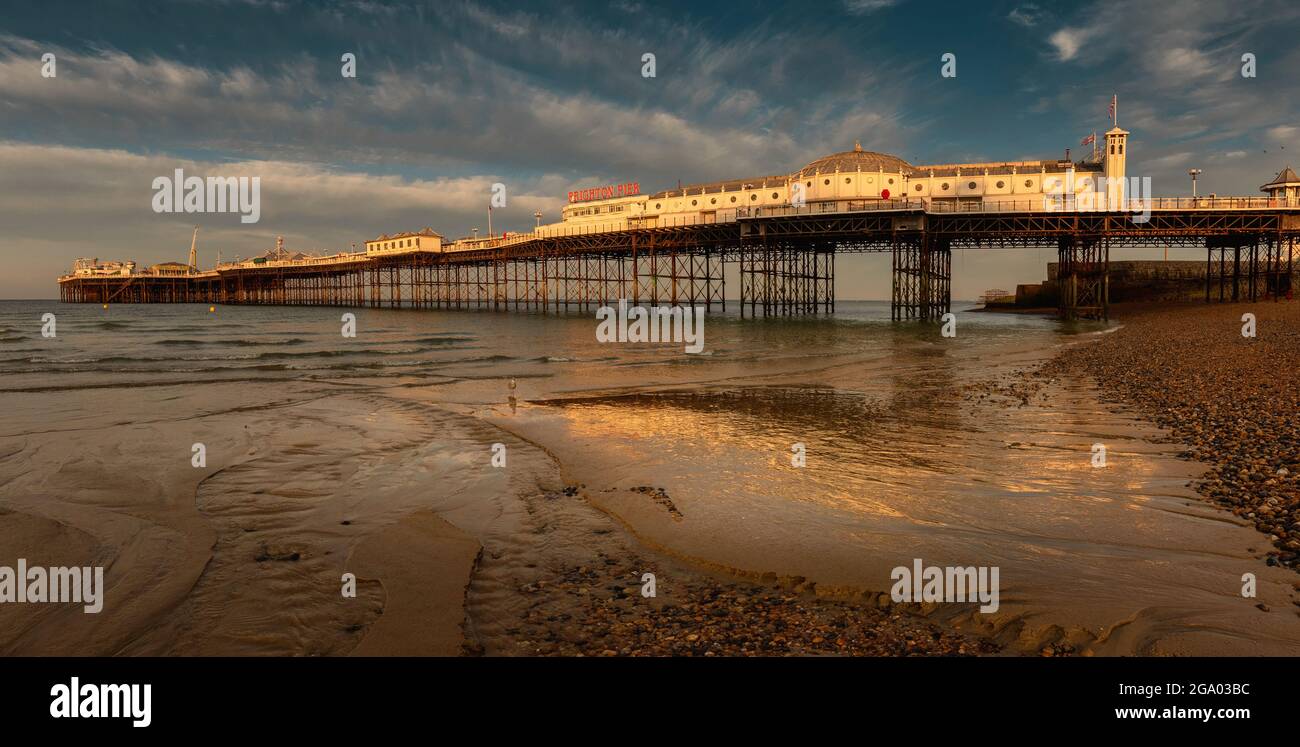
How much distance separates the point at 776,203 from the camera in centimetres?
6531

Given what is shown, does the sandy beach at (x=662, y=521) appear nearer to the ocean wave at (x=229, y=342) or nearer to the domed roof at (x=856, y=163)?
the ocean wave at (x=229, y=342)

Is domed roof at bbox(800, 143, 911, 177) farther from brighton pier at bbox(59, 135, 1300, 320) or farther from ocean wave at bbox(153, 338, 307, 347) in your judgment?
ocean wave at bbox(153, 338, 307, 347)

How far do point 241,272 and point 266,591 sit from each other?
161m

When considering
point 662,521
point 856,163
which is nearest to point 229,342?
point 662,521

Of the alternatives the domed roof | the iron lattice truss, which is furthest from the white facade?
the domed roof

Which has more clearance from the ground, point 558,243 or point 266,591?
point 558,243

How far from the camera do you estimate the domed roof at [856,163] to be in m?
61.4

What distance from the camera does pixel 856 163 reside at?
202ft

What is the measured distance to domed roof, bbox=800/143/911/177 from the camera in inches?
2419

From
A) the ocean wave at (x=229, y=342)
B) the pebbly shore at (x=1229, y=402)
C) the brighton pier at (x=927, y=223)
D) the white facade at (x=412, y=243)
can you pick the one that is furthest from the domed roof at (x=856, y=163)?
the white facade at (x=412, y=243)

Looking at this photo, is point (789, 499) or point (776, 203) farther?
point (776, 203)
